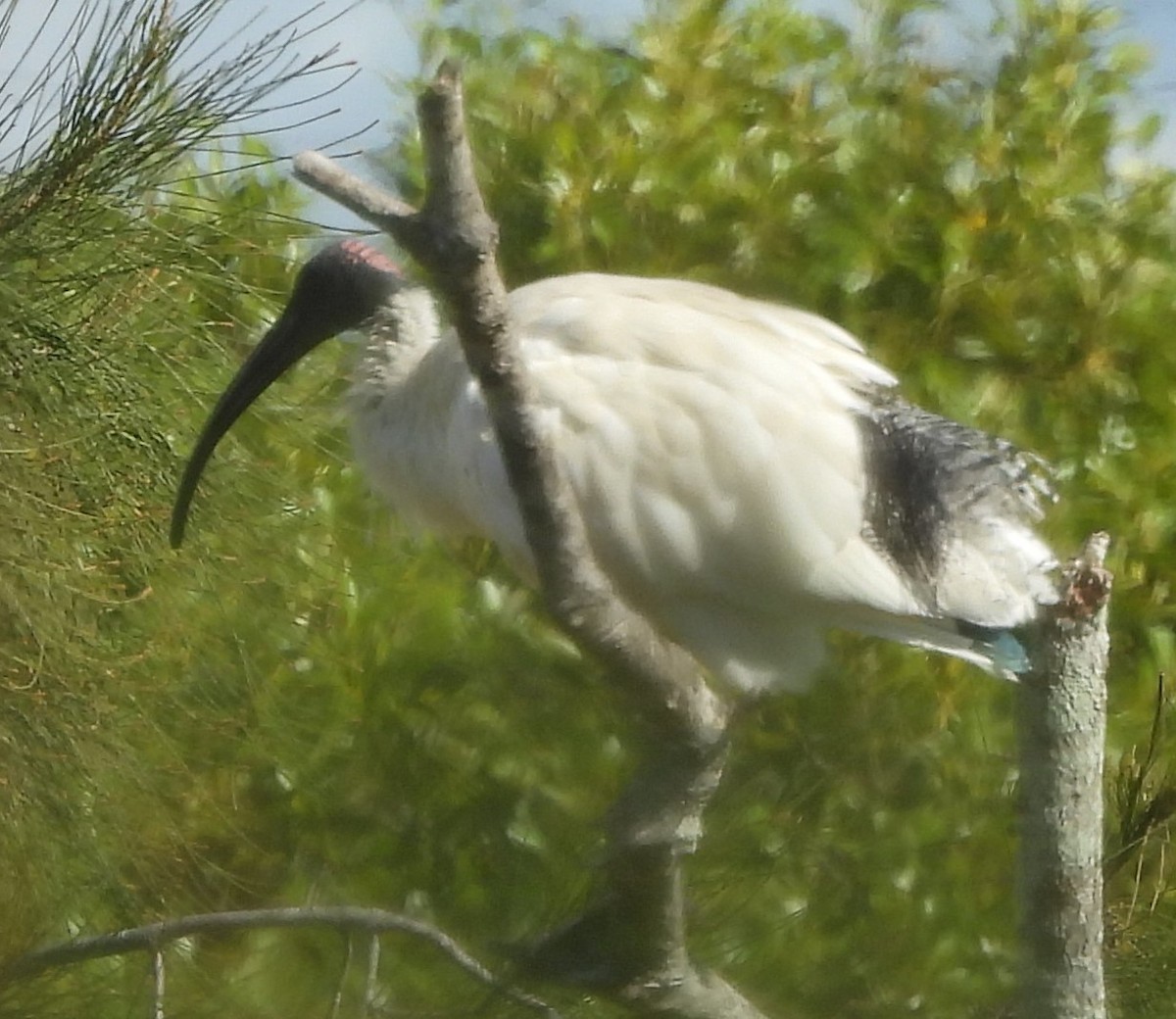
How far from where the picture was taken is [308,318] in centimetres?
111

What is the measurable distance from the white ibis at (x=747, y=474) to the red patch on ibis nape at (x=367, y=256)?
8 cm

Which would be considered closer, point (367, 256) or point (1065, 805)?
point (1065, 805)

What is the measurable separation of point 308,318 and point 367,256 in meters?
0.05

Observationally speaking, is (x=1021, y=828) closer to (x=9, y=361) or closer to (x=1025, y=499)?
(x=1025, y=499)

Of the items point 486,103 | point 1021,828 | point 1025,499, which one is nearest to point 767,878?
point 1021,828

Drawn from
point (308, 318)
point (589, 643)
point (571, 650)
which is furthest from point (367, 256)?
point (589, 643)

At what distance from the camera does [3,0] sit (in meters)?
0.87

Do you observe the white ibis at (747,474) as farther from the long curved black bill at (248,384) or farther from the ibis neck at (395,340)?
the ibis neck at (395,340)

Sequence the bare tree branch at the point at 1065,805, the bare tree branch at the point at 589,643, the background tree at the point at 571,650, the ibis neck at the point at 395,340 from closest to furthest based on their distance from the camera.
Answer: the bare tree branch at the point at 589,643
the bare tree branch at the point at 1065,805
the background tree at the point at 571,650
the ibis neck at the point at 395,340

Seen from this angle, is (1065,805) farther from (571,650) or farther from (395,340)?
(395,340)

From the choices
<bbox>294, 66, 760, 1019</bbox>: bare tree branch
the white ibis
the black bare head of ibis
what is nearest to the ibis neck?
the black bare head of ibis

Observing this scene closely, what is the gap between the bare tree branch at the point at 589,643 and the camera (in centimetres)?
62

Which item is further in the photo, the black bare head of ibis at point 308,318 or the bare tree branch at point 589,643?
the black bare head of ibis at point 308,318

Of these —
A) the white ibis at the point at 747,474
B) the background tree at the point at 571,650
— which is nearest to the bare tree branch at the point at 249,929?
the background tree at the point at 571,650
